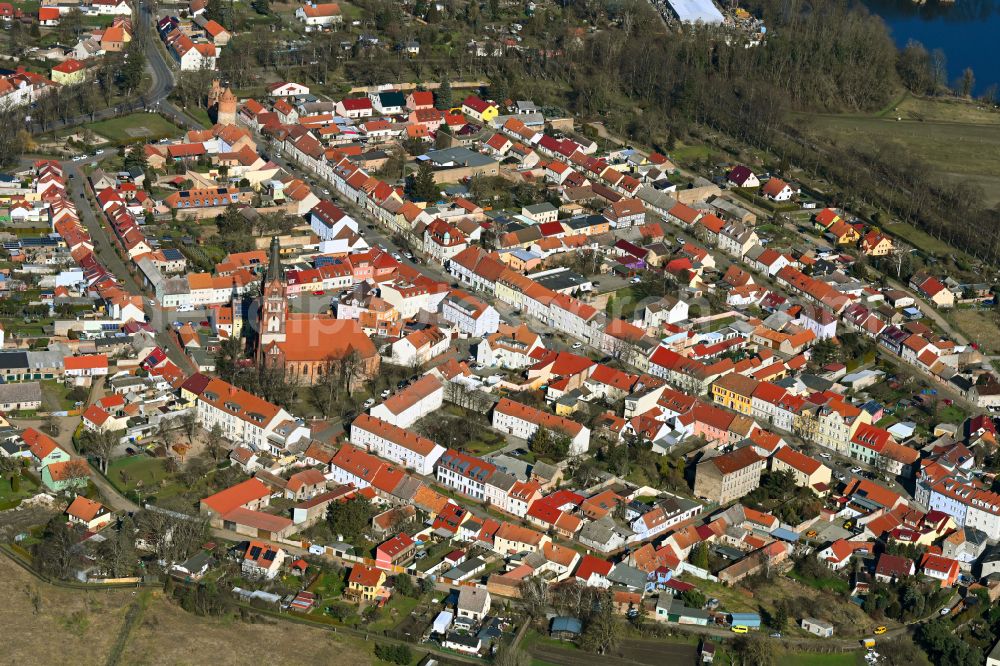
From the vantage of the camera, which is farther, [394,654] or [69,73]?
[69,73]

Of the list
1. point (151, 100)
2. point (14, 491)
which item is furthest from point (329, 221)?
point (14, 491)

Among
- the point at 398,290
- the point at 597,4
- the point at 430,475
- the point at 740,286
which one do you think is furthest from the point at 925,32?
the point at 430,475

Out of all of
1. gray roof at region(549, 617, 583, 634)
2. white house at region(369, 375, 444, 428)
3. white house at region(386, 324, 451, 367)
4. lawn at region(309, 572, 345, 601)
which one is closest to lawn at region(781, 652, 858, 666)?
gray roof at region(549, 617, 583, 634)

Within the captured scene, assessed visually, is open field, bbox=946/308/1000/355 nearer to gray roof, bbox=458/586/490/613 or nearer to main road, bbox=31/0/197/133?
gray roof, bbox=458/586/490/613

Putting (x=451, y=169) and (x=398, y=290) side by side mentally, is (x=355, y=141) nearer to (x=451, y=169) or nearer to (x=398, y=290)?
(x=451, y=169)

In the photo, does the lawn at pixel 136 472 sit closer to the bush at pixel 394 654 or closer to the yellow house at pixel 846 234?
the bush at pixel 394 654

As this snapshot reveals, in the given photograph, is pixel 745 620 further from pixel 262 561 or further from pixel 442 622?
pixel 262 561
